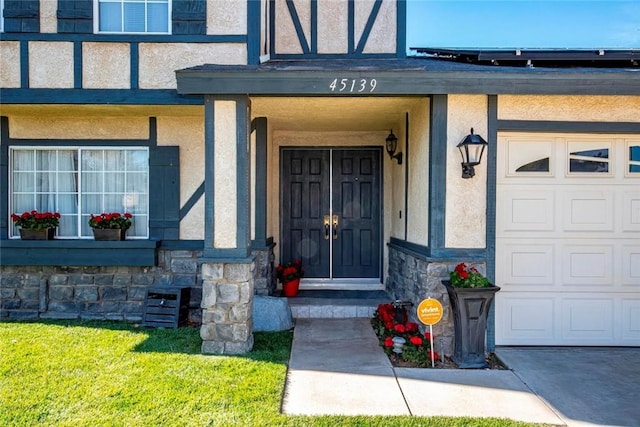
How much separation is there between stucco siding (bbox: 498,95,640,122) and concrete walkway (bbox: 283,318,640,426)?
255cm

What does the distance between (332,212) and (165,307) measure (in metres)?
3.07

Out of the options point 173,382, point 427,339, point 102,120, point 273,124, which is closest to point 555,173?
point 427,339

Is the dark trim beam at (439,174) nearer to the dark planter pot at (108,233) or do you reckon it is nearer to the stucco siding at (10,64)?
the dark planter pot at (108,233)

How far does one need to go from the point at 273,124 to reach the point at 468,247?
3.52 metres

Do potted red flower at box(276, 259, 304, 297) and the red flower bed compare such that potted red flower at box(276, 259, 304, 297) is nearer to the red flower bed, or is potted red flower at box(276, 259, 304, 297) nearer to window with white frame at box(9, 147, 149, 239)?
the red flower bed

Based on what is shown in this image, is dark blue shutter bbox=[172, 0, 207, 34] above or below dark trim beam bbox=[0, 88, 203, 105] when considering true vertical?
above

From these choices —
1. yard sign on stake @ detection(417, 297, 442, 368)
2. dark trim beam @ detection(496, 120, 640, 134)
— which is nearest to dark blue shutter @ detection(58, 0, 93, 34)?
dark trim beam @ detection(496, 120, 640, 134)

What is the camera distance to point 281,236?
7426 mm

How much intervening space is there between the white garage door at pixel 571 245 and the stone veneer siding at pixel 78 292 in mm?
3291

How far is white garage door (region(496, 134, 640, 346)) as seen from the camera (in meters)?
4.95

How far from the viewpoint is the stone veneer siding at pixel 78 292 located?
6047mm

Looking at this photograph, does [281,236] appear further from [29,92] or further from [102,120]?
[29,92]

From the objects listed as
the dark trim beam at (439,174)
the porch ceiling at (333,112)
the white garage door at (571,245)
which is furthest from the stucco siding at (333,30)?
the white garage door at (571,245)

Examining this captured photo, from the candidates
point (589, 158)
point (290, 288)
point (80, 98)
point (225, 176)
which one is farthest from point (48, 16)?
point (589, 158)
